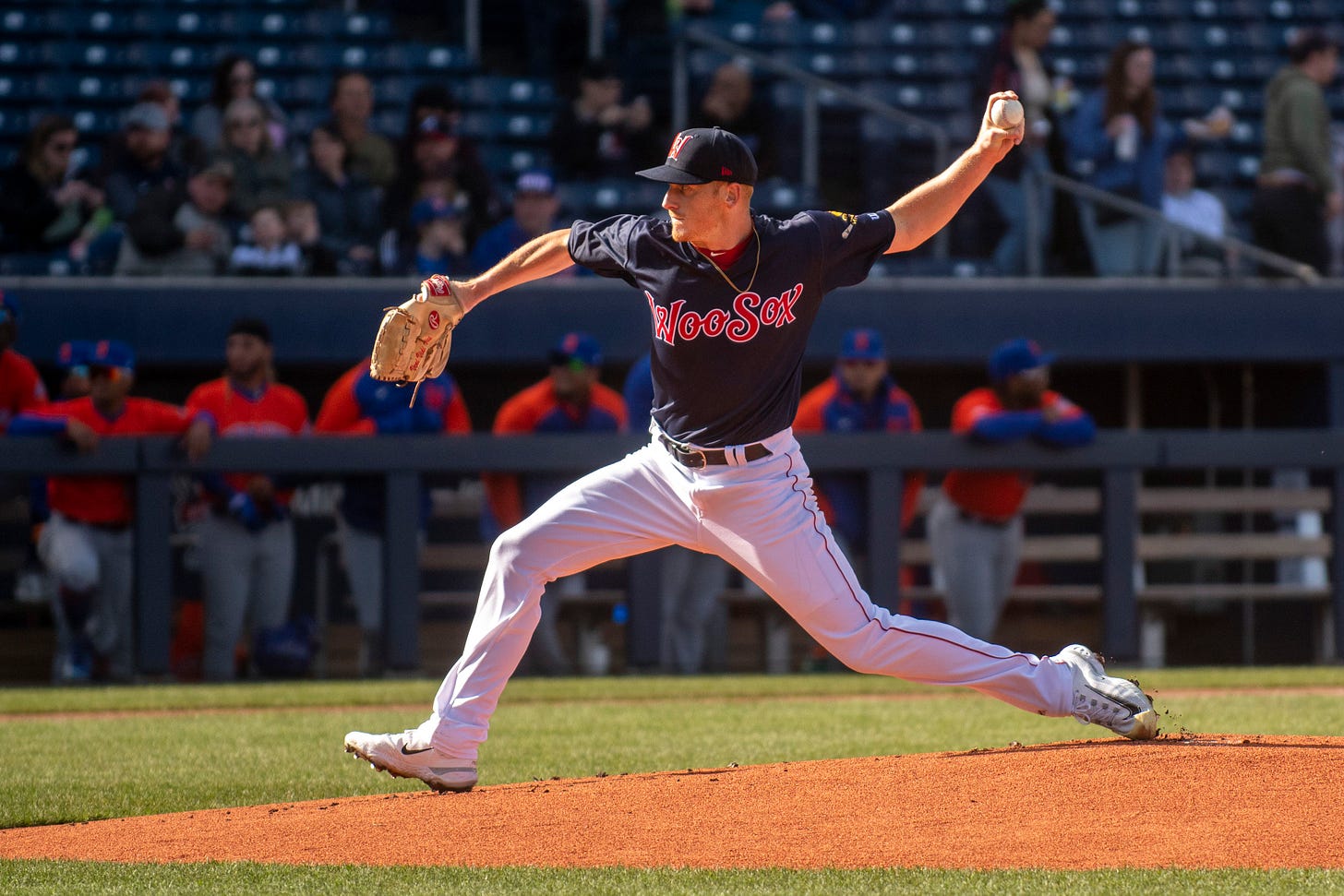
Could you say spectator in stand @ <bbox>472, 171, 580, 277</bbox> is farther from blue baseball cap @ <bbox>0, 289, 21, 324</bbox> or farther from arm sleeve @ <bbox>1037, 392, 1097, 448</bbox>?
arm sleeve @ <bbox>1037, 392, 1097, 448</bbox>

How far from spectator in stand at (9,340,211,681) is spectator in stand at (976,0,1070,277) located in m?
4.57

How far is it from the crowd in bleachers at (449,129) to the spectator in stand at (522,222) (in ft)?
→ 0.16

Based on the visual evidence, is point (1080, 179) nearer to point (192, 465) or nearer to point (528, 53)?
point (528, 53)

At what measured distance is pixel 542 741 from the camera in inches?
247

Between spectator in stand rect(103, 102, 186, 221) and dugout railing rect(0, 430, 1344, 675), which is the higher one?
spectator in stand rect(103, 102, 186, 221)

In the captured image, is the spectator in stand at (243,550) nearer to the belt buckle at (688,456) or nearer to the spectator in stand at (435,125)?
the spectator in stand at (435,125)

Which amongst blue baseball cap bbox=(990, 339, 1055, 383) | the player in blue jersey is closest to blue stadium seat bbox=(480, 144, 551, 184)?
blue baseball cap bbox=(990, 339, 1055, 383)

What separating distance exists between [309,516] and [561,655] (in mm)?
1427

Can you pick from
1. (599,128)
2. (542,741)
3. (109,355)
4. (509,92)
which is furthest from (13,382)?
(509,92)

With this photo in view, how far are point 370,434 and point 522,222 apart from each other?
1.91 metres

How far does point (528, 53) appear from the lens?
40.5ft

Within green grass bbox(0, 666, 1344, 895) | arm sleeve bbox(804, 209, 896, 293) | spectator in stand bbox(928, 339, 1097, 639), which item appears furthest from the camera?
spectator in stand bbox(928, 339, 1097, 639)

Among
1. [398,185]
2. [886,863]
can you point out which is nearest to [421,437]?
[398,185]

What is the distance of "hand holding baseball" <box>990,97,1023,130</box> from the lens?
14.5ft
